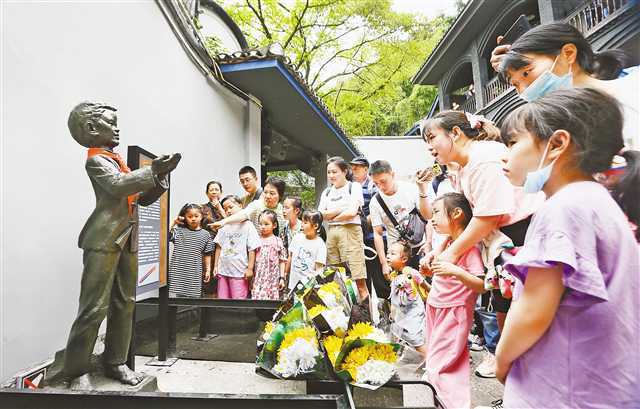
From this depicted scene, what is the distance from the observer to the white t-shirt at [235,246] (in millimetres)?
3875

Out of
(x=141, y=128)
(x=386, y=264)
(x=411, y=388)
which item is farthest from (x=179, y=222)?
(x=411, y=388)

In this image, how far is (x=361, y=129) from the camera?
17453 millimetres

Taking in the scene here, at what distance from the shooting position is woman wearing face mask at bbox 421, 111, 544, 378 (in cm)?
183

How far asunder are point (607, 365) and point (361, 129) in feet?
56.2

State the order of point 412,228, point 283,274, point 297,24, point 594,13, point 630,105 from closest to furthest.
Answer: point 630,105 < point 412,228 < point 283,274 < point 594,13 < point 297,24

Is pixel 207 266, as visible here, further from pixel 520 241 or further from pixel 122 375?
pixel 520 241

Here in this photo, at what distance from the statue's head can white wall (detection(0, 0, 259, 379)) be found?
29.3 inches

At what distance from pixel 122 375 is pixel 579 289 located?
232cm

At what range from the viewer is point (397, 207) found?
11.7 feet

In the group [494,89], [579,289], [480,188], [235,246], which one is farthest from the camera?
[494,89]

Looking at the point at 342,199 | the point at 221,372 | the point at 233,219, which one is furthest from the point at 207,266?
the point at 342,199

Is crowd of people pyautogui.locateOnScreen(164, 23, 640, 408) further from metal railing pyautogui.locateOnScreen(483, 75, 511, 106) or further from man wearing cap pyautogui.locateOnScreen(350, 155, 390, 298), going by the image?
metal railing pyautogui.locateOnScreen(483, 75, 511, 106)

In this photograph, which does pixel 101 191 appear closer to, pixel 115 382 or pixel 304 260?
pixel 115 382

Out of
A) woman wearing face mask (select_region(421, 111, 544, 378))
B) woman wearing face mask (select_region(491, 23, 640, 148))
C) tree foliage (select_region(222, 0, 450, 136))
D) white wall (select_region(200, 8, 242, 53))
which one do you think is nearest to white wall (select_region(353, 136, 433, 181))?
tree foliage (select_region(222, 0, 450, 136))
